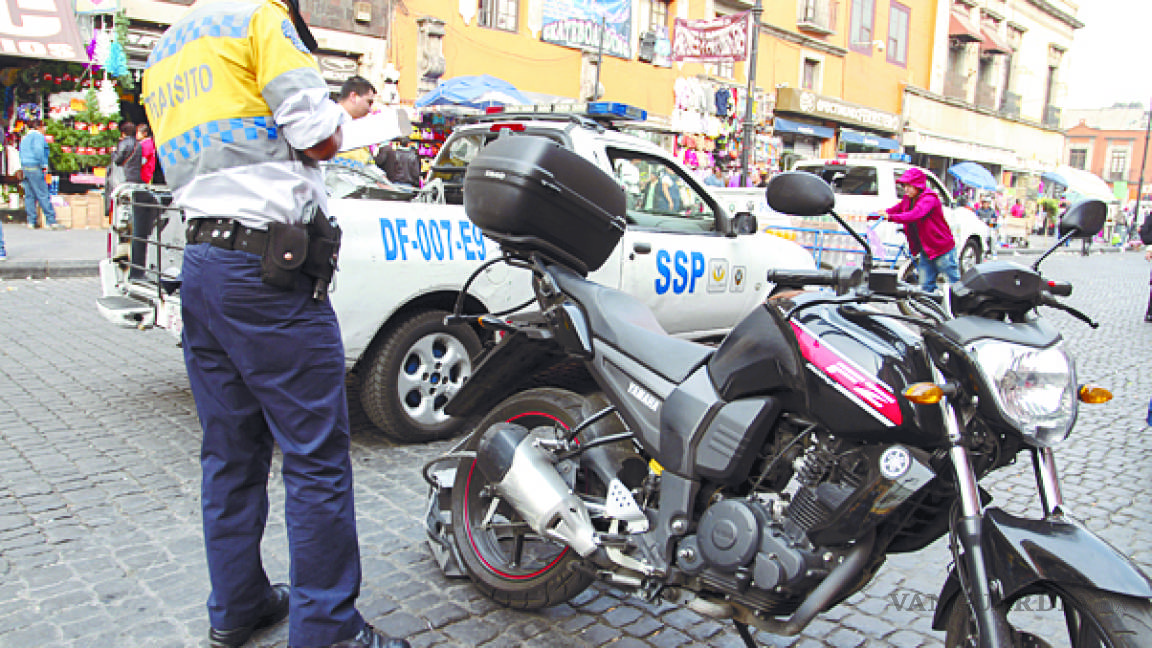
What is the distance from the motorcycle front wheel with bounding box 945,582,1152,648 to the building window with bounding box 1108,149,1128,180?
3553 inches

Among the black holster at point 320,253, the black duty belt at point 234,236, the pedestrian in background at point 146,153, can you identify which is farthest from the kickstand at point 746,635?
the pedestrian in background at point 146,153

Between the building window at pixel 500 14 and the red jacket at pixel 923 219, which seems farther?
the building window at pixel 500 14

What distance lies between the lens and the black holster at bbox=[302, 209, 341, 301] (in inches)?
95.5

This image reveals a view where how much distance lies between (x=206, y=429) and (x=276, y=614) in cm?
71

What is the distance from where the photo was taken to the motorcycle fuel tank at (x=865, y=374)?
2021mm

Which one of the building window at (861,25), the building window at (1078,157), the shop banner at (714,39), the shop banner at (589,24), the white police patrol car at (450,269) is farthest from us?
the building window at (1078,157)

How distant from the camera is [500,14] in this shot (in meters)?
17.6

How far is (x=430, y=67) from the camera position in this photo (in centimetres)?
1625

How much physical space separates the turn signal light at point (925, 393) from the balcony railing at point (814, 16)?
2694cm

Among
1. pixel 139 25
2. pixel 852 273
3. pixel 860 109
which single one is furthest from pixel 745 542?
pixel 860 109

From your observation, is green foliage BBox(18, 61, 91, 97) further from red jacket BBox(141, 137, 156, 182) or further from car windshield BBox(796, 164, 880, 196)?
car windshield BBox(796, 164, 880, 196)

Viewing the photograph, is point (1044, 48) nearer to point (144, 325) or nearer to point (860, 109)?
point (860, 109)

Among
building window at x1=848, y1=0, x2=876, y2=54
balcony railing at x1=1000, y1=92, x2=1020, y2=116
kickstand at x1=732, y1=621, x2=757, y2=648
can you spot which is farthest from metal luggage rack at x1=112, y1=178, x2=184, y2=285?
balcony railing at x1=1000, y1=92, x2=1020, y2=116

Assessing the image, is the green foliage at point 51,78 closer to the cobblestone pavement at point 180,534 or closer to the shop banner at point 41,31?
the shop banner at point 41,31
